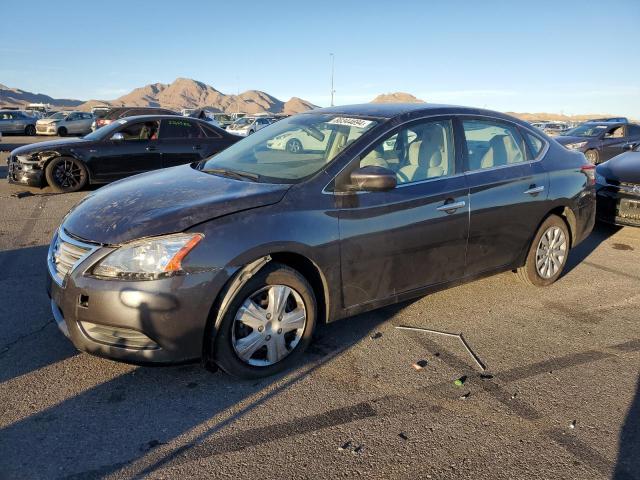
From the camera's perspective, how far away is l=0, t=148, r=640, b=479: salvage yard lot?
2500mm

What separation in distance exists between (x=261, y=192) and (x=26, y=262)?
3.43 metres

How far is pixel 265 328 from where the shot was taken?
320 cm

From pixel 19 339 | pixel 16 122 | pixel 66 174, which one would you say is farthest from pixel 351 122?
pixel 16 122

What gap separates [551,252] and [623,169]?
10.4ft

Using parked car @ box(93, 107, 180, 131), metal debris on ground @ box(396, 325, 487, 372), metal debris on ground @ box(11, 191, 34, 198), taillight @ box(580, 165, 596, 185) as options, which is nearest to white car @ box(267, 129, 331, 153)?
metal debris on ground @ box(396, 325, 487, 372)

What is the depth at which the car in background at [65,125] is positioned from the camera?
30.5 metres

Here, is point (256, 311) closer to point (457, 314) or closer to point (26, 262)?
point (457, 314)

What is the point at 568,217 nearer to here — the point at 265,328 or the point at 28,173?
the point at 265,328

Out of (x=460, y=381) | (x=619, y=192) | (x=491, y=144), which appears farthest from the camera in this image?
(x=619, y=192)

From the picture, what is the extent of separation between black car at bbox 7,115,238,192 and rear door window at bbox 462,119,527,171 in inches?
220

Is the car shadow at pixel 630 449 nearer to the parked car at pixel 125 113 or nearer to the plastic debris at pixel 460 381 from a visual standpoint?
the plastic debris at pixel 460 381

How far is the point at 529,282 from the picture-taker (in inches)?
196

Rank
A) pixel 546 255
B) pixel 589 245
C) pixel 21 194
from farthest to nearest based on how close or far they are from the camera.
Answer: pixel 21 194 → pixel 589 245 → pixel 546 255

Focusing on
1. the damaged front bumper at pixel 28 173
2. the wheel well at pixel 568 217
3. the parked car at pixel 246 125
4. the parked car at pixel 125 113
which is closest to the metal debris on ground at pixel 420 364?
the wheel well at pixel 568 217
